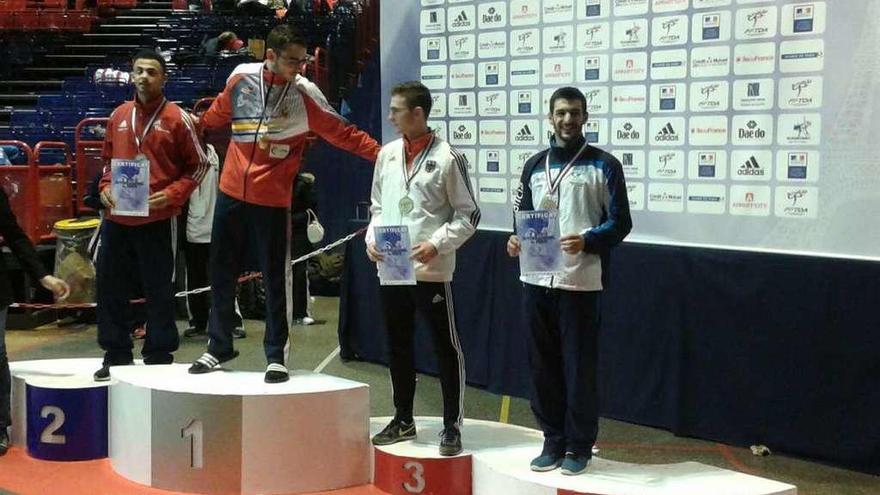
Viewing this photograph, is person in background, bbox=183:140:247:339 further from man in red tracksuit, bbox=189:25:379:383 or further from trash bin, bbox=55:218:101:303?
man in red tracksuit, bbox=189:25:379:383

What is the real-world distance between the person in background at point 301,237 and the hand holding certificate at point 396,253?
14.1 feet

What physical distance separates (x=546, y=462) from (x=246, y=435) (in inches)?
50.5

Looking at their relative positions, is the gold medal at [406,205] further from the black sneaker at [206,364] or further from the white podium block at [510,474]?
the black sneaker at [206,364]

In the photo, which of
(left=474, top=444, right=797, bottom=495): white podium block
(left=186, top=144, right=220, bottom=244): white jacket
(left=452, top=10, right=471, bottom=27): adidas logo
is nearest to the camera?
(left=474, top=444, right=797, bottom=495): white podium block

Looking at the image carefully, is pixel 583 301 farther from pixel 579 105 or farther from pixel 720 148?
pixel 720 148

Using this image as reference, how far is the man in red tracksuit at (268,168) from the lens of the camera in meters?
4.48

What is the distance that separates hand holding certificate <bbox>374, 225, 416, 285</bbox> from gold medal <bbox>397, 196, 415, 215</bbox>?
15cm

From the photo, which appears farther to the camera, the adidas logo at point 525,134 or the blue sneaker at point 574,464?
the adidas logo at point 525,134

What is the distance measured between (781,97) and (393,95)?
6.32 ft

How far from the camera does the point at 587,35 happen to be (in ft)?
18.1

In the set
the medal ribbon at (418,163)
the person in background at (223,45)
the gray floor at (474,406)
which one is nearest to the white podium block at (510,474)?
the gray floor at (474,406)

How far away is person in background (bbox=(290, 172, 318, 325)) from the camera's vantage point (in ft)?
27.4

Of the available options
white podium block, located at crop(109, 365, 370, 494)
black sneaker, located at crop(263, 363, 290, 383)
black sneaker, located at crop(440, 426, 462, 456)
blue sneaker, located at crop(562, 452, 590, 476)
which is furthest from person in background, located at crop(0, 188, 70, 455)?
blue sneaker, located at crop(562, 452, 590, 476)

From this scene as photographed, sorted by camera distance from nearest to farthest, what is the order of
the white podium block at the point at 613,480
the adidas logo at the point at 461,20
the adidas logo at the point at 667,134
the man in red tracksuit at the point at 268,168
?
the white podium block at the point at 613,480, the man in red tracksuit at the point at 268,168, the adidas logo at the point at 667,134, the adidas logo at the point at 461,20
